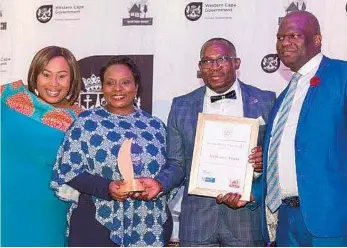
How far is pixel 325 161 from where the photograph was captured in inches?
124

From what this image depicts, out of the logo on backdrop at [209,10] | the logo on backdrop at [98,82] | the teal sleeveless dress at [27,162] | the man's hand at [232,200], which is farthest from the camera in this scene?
the logo on backdrop at [98,82]

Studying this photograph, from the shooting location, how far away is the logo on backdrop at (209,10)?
4.62m

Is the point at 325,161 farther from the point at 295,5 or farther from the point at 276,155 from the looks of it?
the point at 295,5

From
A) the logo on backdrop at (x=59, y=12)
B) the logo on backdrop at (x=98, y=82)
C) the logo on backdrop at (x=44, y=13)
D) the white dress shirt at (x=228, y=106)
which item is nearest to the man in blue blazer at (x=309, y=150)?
the white dress shirt at (x=228, y=106)

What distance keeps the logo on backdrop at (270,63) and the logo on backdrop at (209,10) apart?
44cm

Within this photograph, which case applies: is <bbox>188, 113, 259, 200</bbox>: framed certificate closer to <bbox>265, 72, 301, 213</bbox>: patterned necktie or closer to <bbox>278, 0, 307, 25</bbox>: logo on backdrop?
<bbox>265, 72, 301, 213</bbox>: patterned necktie

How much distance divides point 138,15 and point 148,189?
1.89 meters

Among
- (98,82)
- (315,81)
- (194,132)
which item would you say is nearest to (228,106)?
(194,132)

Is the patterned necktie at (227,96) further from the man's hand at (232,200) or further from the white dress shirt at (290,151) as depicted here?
the man's hand at (232,200)

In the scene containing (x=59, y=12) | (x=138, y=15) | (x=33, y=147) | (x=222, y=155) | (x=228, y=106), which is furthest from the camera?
(x=59, y=12)

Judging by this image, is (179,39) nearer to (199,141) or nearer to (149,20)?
(149,20)

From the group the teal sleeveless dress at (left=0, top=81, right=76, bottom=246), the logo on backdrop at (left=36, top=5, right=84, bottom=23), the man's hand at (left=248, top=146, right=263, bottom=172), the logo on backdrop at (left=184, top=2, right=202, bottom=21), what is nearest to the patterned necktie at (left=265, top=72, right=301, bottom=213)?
the man's hand at (left=248, top=146, right=263, bottom=172)

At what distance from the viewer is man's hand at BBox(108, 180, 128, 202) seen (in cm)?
329

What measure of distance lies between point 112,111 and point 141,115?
18 cm
